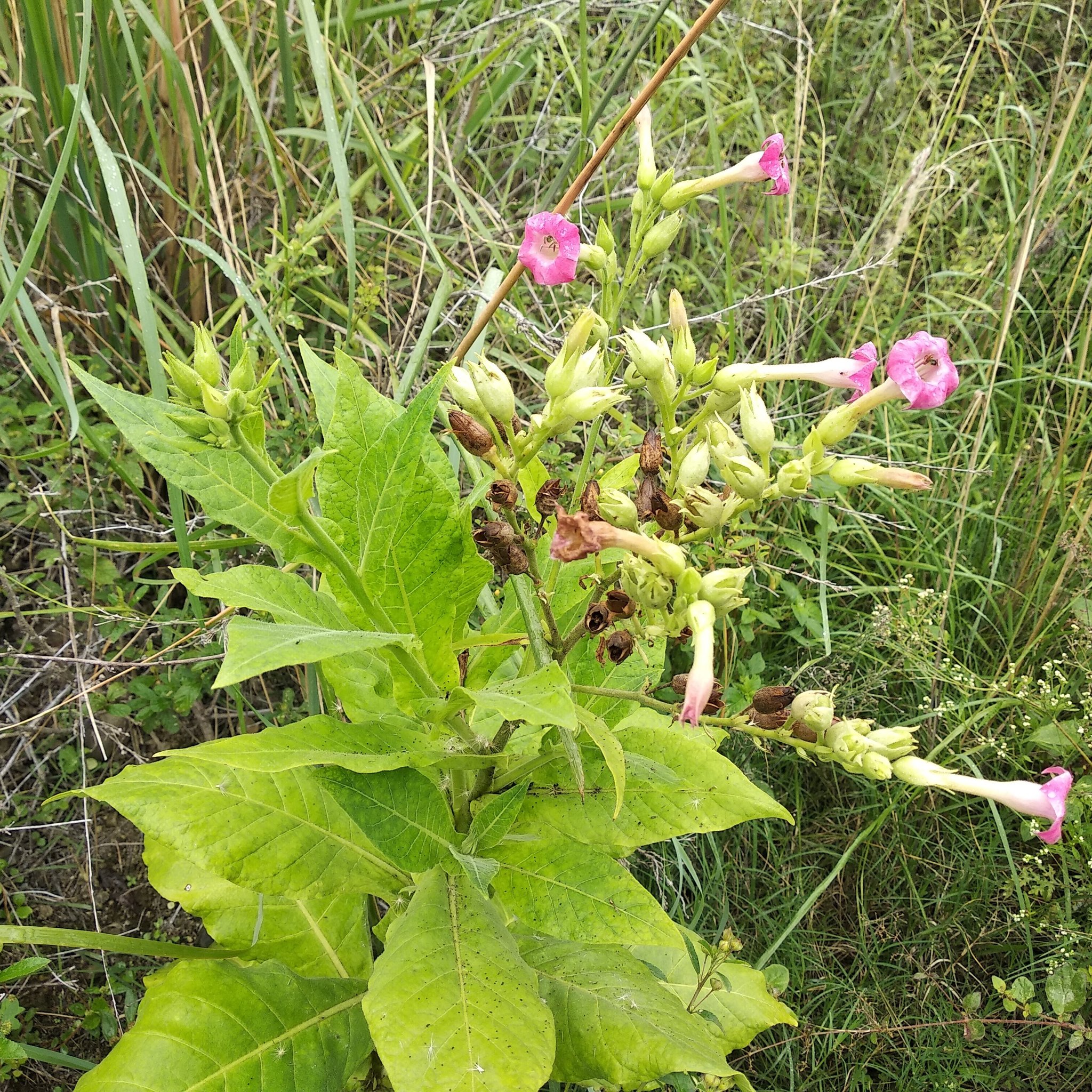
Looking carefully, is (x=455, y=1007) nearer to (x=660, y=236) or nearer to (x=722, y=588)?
(x=722, y=588)

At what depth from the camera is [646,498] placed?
1.07 metres

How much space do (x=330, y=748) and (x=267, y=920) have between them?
19.9 inches

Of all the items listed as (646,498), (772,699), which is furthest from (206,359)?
(772,699)

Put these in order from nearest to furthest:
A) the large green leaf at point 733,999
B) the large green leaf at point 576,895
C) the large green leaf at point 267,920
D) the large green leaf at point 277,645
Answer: the large green leaf at point 277,645, the large green leaf at point 576,895, the large green leaf at point 267,920, the large green leaf at point 733,999

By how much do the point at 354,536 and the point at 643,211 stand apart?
1.86 feet

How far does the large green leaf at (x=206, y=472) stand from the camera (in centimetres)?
118

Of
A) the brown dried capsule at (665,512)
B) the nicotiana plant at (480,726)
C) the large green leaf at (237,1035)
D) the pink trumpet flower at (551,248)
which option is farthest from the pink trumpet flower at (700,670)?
the large green leaf at (237,1035)

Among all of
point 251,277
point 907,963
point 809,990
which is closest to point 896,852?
point 907,963

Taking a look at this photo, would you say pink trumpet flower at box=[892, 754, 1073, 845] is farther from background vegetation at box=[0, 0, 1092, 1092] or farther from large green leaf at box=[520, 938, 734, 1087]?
background vegetation at box=[0, 0, 1092, 1092]

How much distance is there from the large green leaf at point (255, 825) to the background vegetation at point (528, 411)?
0.48 metres

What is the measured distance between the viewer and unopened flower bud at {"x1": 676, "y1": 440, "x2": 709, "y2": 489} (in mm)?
1081

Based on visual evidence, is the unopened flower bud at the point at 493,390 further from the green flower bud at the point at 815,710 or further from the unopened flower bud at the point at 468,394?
the green flower bud at the point at 815,710

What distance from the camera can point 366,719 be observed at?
4.10 ft

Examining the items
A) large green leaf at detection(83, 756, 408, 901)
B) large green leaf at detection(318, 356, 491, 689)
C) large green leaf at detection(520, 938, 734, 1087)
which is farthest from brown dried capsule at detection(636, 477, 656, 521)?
→ large green leaf at detection(520, 938, 734, 1087)
